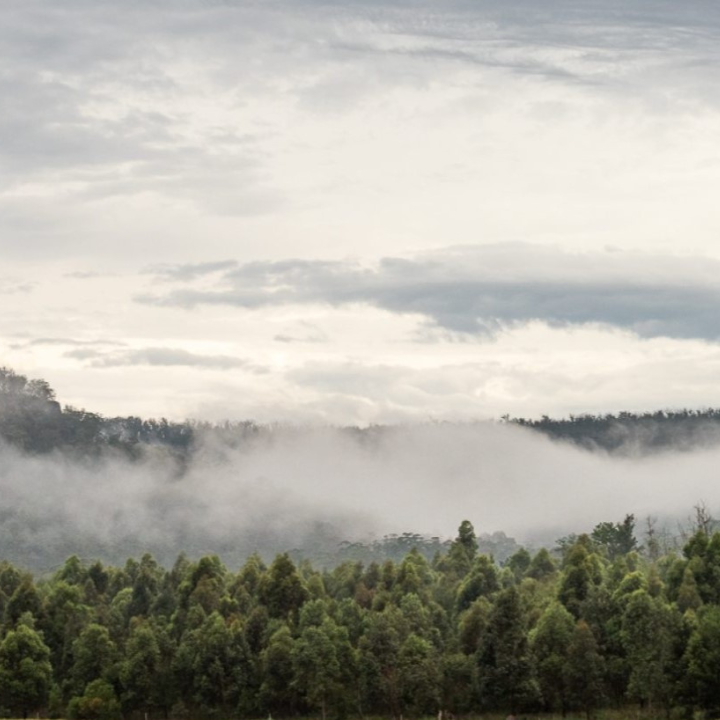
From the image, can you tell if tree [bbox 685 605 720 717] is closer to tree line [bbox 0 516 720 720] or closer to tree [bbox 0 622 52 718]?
tree line [bbox 0 516 720 720]

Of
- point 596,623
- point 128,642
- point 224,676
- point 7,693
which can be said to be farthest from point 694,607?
point 7,693

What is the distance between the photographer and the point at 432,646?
16625 centimetres

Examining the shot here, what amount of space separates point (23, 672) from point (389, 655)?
1719 inches

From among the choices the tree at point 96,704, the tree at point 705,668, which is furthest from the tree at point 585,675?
the tree at point 96,704

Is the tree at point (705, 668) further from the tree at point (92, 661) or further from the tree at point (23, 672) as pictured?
the tree at point (23, 672)

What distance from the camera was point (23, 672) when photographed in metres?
165

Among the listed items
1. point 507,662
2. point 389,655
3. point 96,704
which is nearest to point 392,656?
point 389,655

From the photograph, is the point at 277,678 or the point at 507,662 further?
the point at 277,678

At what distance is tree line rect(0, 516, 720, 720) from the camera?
153 meters

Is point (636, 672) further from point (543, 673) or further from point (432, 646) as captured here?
point (432, 646)

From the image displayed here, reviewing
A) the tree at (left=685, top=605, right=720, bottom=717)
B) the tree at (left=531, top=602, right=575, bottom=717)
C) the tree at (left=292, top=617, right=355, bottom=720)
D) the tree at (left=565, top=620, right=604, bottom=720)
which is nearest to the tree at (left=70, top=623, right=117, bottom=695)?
the tree at (left=292, top=617, right=355, bottom=720)

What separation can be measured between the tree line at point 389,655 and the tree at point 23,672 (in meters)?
0.17

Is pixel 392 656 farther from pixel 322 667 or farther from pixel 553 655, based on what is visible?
pixel 553 655

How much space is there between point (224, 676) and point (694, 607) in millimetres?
55956
